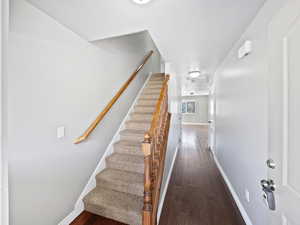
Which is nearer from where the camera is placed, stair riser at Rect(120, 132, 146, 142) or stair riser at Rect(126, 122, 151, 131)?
stair riser at Rect(120, 132, 146, 142)

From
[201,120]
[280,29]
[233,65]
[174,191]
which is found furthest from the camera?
[201,120]

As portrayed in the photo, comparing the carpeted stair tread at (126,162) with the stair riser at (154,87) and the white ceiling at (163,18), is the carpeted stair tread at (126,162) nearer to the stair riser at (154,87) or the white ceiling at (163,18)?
the white ceiling at (163,18)

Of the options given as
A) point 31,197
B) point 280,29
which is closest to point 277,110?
point 280,29

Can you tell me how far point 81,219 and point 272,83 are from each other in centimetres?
221

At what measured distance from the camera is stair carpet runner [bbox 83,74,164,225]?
4.74 ft

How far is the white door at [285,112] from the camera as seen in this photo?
581mm

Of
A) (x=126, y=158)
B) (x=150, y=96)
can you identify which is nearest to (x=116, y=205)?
(x=126, y=158)

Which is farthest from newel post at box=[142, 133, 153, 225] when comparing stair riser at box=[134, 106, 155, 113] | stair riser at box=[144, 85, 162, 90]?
stair riser at box=[144, 85, 162, 90]

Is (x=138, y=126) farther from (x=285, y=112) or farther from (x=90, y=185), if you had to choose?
(x=285, y=112)

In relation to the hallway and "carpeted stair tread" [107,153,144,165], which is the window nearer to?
the hallway

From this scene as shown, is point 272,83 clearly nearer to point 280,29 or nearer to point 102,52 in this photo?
point 280,29

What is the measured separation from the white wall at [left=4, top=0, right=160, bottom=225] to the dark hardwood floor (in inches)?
20.3

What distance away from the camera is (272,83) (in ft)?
2.47

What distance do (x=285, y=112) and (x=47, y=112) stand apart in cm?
177
